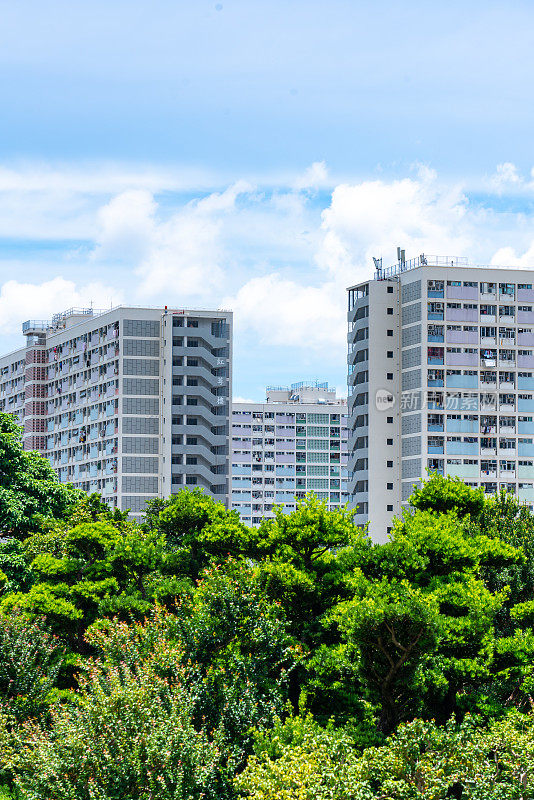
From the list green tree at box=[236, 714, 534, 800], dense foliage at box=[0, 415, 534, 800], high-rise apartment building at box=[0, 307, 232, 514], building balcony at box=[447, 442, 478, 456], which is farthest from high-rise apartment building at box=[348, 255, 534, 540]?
green tree at box=[236, 714, 534, 800]

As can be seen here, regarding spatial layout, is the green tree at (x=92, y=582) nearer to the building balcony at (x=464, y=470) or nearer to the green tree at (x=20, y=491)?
the green tree at (x=20, y=491)

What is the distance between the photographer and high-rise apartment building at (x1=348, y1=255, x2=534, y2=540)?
4380 inches

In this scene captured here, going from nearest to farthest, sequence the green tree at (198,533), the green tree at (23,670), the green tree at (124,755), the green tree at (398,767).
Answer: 1. the green tree at (398,767)
2. the green tree at (124,755)
3. the green tree at (23,670)
4. the green tree at (198,533)

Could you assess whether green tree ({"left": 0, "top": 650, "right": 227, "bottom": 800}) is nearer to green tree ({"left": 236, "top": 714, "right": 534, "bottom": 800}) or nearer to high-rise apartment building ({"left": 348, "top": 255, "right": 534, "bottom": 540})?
green tree ({"left": 236, "top": 714, "right": 534, "bottom": 800})

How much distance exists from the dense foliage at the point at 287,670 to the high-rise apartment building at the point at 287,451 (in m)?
128

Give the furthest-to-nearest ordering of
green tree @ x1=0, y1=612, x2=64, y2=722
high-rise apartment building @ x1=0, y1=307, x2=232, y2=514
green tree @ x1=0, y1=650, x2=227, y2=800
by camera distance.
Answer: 1. high-rise apartment building @ x1=0, y1=307, x2=232, y2=514
2. green tree @ x1=0, y1=612, x2=64, y2=722
3. green tree @ x1=0, y1=650, x2=227, y2=800

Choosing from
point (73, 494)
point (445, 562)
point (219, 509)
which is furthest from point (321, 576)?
point (73, 494)

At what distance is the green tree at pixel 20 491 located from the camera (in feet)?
212

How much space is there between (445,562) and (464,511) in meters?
10.1

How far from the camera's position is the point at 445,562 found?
128ft

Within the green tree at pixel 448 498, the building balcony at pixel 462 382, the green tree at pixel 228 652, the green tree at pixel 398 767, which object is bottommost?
the green tree at pixel 398 767

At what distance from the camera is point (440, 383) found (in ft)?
367

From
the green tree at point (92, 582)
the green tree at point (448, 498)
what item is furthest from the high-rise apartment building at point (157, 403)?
the green tree at point (448, 498)

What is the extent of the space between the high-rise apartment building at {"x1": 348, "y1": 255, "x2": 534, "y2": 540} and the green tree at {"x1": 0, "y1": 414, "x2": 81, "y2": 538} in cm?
4937
